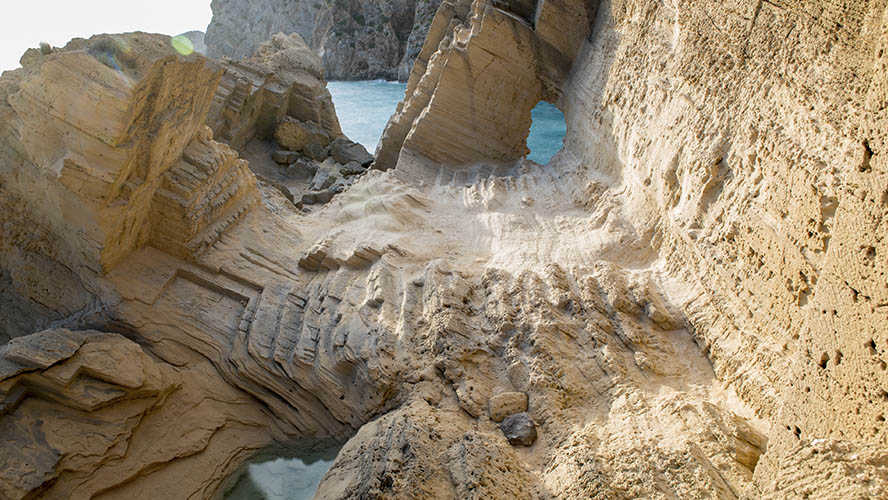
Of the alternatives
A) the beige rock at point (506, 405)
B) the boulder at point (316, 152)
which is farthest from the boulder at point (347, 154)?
the beige rock at point (506, 405)

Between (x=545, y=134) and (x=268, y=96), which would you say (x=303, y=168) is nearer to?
(x=268, y=96)

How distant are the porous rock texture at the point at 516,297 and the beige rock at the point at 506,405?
44 millimetres

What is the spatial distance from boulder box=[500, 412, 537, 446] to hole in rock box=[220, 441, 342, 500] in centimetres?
126

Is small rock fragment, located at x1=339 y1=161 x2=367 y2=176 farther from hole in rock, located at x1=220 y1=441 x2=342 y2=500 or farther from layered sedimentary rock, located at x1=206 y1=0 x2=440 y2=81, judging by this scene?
layered sedimentary rock, located at x1=206 y1=0 x2=440 y2=81

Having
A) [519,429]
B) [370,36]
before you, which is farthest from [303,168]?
[370,36]

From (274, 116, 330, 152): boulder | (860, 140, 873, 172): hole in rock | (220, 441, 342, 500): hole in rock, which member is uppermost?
(860, 140, 873, 172): hole in rock

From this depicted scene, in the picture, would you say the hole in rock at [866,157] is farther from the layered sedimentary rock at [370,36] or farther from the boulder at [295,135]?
the layered sedimentary rock at [370,36]

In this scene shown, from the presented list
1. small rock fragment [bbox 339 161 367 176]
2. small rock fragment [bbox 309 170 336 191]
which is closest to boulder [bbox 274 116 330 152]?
small rock fragment [bbox 339 161 367 176]

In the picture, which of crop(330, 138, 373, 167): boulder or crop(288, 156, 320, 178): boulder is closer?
crop(288, 156, 320, 178): boulder

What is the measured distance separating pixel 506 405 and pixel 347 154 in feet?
24.4

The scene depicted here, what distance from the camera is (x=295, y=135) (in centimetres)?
1030

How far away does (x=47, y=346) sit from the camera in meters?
3.64

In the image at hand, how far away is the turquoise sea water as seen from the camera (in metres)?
13.5

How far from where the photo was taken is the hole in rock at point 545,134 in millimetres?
12564
